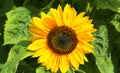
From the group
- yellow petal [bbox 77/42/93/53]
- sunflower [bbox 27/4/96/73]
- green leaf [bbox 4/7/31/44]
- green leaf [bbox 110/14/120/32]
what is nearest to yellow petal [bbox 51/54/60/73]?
sunflower [bbox 27/4/96/73]

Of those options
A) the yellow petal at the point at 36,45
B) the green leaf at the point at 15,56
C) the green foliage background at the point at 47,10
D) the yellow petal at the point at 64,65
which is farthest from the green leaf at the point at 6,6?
the yellow petal at the point at 64,65

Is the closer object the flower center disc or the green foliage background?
the flower center disc

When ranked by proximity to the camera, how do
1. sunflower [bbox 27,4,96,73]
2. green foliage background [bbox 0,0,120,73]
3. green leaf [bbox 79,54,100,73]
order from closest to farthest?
1. sunflower [bbox 27,4,96,73]
2. green foliage background [bbox 0,0,120,73]
3. green leaf [bbox 79,54,100,73]

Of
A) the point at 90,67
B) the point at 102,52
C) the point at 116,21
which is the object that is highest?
the point at 116,21

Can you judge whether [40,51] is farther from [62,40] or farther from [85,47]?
[85,47]

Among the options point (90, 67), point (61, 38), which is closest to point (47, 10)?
point (61, 38)

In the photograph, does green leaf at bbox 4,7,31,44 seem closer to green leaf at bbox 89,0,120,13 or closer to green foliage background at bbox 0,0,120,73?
green foliage background at bbox 0,0,120,73

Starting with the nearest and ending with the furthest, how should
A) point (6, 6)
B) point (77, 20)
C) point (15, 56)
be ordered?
point (77, 20) → point (15, 56) → point (6, 6)

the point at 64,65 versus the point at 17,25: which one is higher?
the point at 17,25
